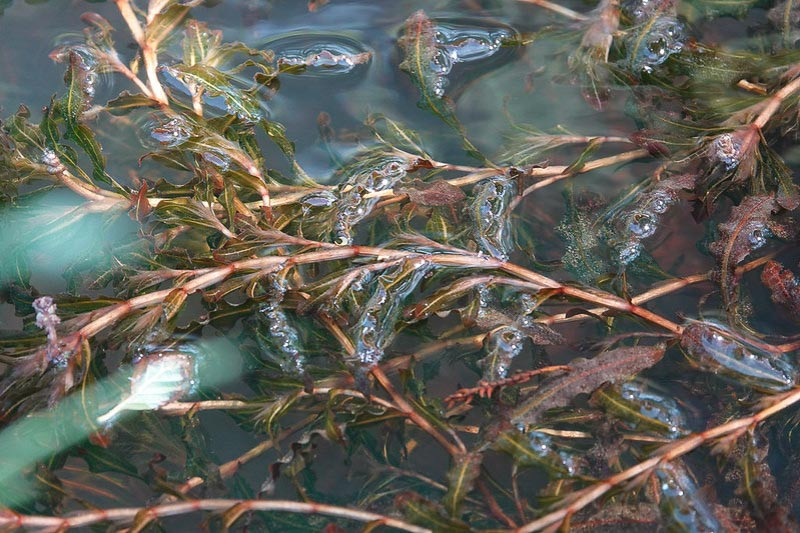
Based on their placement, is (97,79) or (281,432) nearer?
(281,432)

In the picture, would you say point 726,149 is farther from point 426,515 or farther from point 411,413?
point 426,515

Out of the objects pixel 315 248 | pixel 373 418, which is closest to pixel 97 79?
pixel 315 248

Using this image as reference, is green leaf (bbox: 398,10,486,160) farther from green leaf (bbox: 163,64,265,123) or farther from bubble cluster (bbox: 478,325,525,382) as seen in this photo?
bubble cluster (bbox: 478,325,525,382)

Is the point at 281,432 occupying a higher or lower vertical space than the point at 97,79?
lower

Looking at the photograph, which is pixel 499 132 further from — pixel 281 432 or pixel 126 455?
pixel 126 455

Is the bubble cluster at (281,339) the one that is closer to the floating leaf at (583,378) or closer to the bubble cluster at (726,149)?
the floating leaf at (583,378)

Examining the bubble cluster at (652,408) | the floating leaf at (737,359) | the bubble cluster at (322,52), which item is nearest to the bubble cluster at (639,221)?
the floating leaf at (737,359)

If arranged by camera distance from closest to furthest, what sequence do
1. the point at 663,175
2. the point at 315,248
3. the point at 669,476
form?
1. the point at 669,476
2. the point at 315,248
3. the point at 663,175

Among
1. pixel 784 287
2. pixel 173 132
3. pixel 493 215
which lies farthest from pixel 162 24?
pixel 784 287
